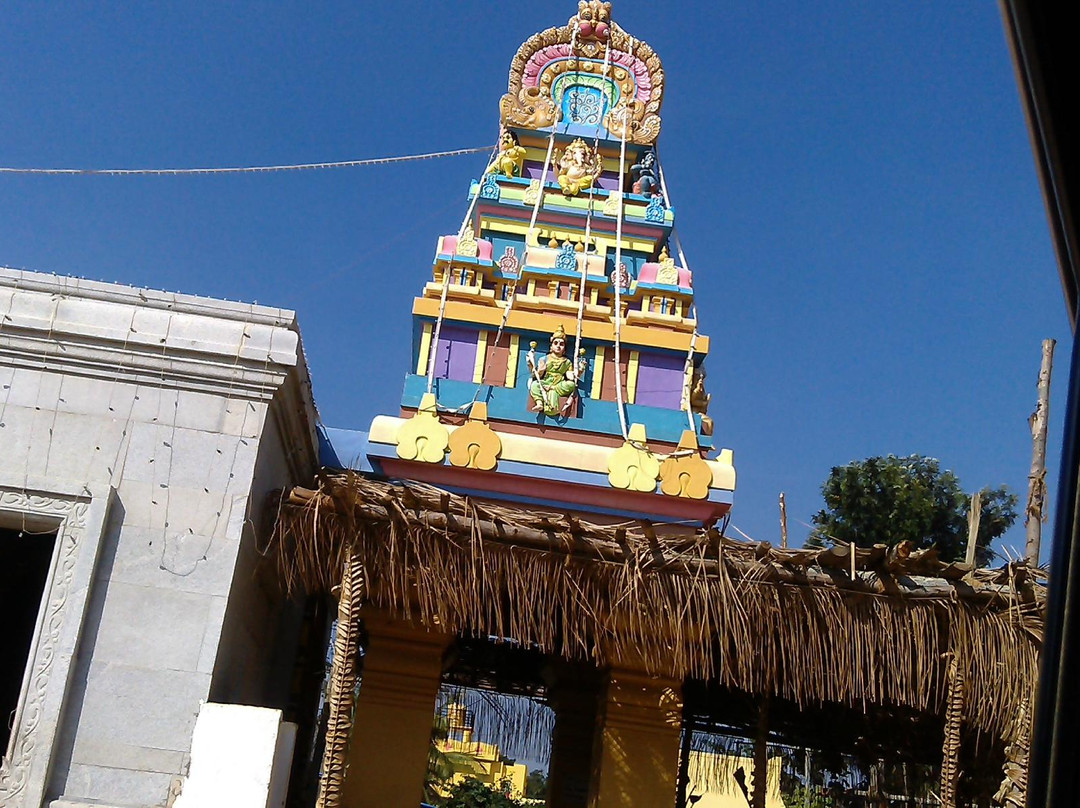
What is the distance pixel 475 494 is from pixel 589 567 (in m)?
3.00

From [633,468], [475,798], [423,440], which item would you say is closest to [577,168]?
[633,468]

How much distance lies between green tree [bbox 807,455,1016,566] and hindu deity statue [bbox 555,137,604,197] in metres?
10.1

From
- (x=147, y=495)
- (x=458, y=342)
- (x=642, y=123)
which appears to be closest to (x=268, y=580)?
(x=147, y=495)

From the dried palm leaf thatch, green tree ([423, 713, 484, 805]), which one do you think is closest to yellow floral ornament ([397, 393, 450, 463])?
the dried palm leaf thatch

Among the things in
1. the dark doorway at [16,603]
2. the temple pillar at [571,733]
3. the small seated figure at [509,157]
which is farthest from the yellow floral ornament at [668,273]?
the dark doorway at [16,603]

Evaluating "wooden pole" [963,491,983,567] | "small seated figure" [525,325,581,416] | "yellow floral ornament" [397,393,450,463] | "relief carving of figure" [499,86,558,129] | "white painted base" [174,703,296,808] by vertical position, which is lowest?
"white painted base" [174,703,296,808]

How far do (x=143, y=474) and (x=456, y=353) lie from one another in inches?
231

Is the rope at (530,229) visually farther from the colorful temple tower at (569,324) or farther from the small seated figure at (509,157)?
the small seated figure at (509,157)

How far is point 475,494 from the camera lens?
377 inches

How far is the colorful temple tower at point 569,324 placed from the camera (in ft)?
31.4

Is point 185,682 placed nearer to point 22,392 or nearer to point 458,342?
point 22,392

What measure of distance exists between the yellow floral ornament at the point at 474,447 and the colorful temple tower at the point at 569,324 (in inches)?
0.5

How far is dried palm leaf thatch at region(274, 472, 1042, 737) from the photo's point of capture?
255 inches

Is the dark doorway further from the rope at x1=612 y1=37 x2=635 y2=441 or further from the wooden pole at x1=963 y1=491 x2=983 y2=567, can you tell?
the wooden pole at x1=963 y1=491 x2=983 y2=567
